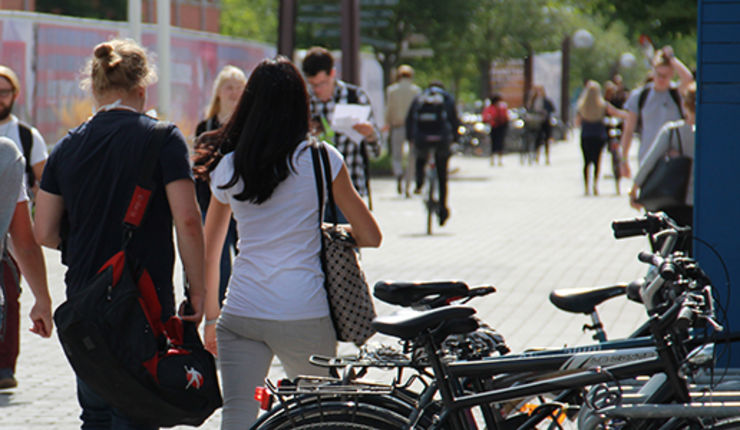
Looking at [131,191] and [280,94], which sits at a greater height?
[280,94]

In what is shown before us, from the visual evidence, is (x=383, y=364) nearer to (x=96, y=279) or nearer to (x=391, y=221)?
(x=96, y=279)

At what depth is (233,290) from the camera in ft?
13.5

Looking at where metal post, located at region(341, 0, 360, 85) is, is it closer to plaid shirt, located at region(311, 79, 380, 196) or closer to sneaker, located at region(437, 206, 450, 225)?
sneaker, located at region(437, 206, 450, 225)

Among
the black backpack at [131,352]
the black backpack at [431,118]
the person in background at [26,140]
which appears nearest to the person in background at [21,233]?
the black backpack at [131,352]

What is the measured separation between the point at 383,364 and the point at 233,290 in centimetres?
101

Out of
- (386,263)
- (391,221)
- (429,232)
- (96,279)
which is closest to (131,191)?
(96,279)

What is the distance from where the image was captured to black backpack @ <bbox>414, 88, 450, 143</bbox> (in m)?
15.5

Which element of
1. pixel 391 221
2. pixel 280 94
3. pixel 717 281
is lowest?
pixel 391 221

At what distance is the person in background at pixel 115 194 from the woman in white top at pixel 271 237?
15 cm

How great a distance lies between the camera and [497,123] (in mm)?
31500

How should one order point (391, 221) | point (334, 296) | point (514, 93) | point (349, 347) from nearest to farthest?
point (334, 296) < point (349, 347) < point (391, 221) < point (514, 93)

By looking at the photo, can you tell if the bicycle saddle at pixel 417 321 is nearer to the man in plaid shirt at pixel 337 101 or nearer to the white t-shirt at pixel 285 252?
the white t-shirt at pixel 285 252

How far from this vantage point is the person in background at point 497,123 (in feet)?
101

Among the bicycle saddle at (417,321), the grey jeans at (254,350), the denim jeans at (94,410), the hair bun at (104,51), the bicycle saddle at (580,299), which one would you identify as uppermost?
the hair bun at (104,51)
